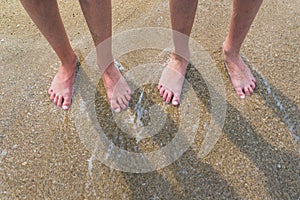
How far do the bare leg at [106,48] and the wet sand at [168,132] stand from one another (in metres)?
0.08

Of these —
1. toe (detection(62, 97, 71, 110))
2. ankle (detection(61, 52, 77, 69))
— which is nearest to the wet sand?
toe (detection(62, 97, 71, 110))

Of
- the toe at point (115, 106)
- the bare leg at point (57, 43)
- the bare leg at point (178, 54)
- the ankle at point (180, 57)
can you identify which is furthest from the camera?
the ankle at point (180, 57)

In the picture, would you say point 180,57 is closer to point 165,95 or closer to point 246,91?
point 165,95

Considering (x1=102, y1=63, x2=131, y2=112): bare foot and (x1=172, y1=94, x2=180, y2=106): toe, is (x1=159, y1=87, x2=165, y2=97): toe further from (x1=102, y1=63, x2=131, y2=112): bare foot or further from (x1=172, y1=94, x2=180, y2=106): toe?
(x1=102, y1=63, x2=131, y2=112): bare foot

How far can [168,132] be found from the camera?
5.84 feet

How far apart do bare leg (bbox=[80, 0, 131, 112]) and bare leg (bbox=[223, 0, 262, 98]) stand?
63cm

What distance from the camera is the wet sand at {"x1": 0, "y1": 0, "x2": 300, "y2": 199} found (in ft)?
5.32

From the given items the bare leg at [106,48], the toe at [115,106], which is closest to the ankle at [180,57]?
the bare leg at [106,48]

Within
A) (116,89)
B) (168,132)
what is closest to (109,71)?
(116,89)

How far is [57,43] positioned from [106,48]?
26 centimetres

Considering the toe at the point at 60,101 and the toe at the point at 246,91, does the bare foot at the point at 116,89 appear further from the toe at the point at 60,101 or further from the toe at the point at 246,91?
the toe at the point at 246,91

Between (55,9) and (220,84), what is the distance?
3.32 ft

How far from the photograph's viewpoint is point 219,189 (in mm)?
1609

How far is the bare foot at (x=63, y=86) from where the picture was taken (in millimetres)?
1894
